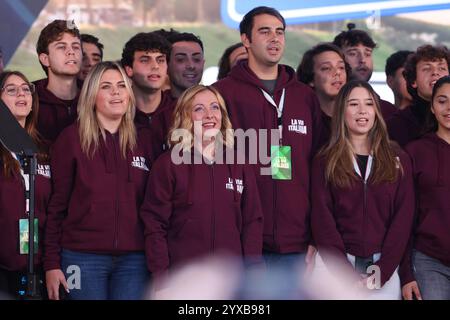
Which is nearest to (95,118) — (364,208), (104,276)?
(104,276)

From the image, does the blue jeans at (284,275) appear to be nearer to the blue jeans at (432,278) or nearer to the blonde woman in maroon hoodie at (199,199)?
the blonde woman in maroon hoodie at (199,199)

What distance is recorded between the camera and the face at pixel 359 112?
431cm

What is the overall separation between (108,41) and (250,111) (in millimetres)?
2920

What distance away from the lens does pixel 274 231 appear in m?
4.26

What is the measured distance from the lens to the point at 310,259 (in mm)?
4281

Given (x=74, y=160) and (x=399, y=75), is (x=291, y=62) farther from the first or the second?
(x=74, y=160)

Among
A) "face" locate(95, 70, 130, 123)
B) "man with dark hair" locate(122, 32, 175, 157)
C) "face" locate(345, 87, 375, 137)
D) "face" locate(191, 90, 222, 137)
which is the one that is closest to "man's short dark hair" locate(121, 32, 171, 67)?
"man with dark hair" locate(122, 32, 175, 157)

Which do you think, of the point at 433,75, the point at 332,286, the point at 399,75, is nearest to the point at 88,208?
the point at 332,286

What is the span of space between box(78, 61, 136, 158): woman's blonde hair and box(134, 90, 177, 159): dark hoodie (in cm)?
12

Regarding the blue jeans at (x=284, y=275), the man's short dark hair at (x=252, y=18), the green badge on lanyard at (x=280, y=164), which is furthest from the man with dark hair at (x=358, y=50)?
the blue jeans at (x=284, y=275)

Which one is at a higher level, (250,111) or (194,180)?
(250,111)

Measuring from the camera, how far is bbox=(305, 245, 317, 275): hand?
4.27 meters
